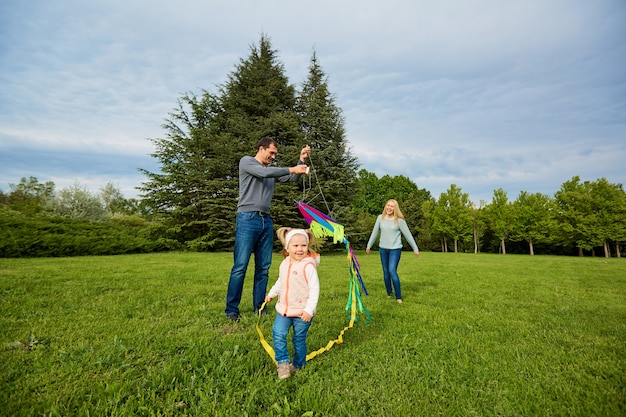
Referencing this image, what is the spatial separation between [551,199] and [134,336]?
43828 millimetres

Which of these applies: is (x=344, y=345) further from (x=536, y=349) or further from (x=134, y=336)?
(x=134, y=336)

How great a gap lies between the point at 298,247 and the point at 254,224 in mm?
1637

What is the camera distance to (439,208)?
41.9 metres

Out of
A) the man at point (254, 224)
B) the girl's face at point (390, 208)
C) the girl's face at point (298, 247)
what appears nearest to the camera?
the girl's face at point (298, 247)

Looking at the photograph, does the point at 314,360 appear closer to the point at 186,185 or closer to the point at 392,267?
the point at 392,267

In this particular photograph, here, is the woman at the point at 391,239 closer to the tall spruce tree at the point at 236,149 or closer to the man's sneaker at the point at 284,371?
the man's sneaker at the point at 284,371

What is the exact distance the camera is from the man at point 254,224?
4691 millimetres

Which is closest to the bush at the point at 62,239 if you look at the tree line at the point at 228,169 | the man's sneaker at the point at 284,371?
the tree line at the point at 228,169

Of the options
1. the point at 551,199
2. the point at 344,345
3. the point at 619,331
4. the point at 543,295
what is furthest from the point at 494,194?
the point at 344,345

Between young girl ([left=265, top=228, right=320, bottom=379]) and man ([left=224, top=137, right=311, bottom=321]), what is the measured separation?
1517 millimetres

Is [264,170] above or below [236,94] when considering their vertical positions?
below

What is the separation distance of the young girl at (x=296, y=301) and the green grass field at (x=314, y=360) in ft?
0.68

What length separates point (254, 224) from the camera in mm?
4746

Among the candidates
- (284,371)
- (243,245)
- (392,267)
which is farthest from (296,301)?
(392,267)
